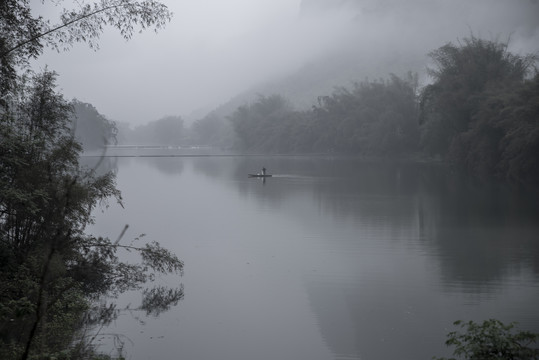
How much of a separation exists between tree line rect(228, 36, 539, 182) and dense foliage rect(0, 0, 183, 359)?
2494cm

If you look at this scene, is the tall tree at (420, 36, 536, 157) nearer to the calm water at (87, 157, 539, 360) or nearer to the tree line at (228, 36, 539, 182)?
the tree line at (228, 36, 539, 182)

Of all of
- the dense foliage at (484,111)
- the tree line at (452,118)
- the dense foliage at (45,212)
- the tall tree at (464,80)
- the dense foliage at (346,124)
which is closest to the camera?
the dense foliage at (45,212)

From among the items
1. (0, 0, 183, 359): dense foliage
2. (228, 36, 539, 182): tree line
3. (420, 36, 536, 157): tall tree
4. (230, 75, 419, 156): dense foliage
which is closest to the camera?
(0, 0, 183, 359): dense foliage

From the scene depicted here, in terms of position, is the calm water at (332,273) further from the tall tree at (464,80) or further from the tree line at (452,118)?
the tall tree at (464,80)

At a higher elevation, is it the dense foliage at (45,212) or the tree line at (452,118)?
the tree line at (452,118)

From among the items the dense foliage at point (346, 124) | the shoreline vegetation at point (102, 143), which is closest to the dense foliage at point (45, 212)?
the shoreline vegetation at point (102, 143)

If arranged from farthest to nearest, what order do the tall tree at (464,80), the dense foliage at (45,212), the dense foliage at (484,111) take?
the tall tree at (464,80) → the dense foliage at (484,111) → the dense foliage at (45,212)

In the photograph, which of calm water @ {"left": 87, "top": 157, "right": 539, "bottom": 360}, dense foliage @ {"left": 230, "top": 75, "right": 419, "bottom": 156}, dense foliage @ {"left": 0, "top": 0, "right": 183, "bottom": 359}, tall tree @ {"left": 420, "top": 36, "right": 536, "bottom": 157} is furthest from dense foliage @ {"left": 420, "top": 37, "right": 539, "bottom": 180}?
dense foliage @ {"left": 0, "top": 0, "right": 183, "bottom": 359}

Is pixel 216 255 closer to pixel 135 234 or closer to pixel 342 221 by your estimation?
pixel 135 234

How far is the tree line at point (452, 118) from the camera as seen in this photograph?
32.5m

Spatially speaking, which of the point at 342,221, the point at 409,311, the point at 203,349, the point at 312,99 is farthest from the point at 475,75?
the point at 312,99

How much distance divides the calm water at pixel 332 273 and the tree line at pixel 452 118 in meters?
7.57

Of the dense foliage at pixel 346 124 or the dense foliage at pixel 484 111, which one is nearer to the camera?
the dense foliage at pixel 484 111

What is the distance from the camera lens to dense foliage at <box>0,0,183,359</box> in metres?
7.77
